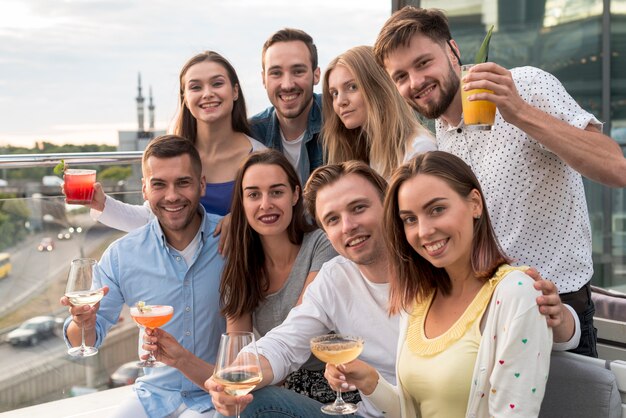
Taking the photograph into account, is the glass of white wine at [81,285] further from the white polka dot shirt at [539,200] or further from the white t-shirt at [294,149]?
the white polka dot shirt at [539,200]

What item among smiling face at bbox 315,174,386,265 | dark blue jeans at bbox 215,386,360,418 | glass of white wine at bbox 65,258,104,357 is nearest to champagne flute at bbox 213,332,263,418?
dark blue jeans at bbox 215,386,360,418

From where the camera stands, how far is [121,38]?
43.1 meters

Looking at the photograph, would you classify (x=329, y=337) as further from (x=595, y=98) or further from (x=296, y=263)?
(x=595, y=98)

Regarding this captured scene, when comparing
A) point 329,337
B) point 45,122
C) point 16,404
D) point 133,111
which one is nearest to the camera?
point 329,337

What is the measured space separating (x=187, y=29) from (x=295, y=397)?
116 feet

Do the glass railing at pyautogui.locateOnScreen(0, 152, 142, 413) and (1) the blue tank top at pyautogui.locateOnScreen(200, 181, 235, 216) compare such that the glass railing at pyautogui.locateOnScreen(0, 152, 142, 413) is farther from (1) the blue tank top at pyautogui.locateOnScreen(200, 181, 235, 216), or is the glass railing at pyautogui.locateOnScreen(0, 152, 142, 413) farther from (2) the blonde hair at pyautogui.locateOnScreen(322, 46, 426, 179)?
(2) the blonde hair at pyautogui.locateOnScreen(322, 46, 426, 179)

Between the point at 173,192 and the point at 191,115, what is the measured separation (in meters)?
0.74

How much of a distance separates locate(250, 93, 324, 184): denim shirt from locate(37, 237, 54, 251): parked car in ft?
5.13

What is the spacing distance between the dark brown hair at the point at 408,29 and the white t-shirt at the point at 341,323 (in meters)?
0.73

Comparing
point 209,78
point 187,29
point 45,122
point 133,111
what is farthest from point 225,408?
point 133,111

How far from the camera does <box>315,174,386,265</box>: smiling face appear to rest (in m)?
2.53

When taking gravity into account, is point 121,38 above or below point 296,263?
above

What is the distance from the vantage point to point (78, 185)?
3.41 metres

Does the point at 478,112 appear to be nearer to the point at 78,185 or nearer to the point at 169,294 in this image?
the point at 169,294
